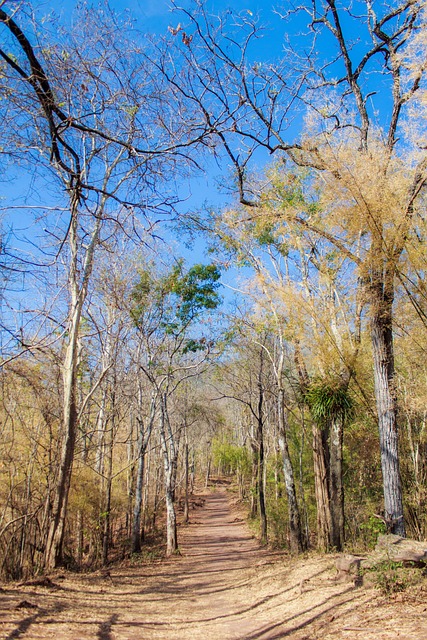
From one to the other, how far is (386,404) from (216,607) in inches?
180

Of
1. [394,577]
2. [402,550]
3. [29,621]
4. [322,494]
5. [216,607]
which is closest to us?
[29,621]

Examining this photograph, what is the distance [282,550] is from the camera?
14.2 m

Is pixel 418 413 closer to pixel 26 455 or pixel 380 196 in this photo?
pixel 380 196

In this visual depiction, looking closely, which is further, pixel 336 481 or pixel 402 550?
pixel 336 481

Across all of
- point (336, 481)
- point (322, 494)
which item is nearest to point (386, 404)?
point (336, 481)

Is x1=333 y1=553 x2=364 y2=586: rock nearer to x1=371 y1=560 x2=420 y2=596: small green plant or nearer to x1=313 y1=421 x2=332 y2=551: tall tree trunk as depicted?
x1=371 y1=560 x2=420 y2=596: small green plant

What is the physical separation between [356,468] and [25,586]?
11.1 m

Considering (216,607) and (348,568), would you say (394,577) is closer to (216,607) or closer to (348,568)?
(348,568)

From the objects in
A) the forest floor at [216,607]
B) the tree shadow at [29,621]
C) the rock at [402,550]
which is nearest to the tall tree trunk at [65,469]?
the forest floor at [216,607]

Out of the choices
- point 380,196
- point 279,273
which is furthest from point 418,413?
point 380,196

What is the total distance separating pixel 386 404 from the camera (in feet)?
23.6

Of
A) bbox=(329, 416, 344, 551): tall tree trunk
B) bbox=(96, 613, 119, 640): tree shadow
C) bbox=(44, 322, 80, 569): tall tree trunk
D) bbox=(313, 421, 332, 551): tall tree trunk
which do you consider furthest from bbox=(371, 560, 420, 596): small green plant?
bbox=(44, 322, 80, 569): tall tree trunk

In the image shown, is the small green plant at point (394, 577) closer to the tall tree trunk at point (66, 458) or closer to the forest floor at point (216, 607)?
the forest floor at point (216, 607)

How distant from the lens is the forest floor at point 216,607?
4.86 metres
